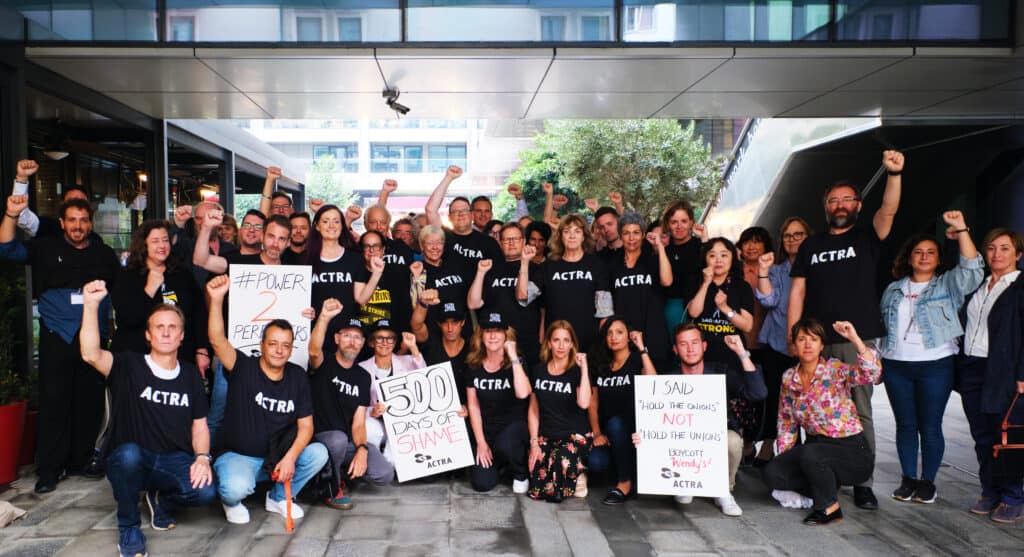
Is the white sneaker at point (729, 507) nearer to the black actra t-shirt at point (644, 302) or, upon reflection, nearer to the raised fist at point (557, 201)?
the black actra t-shirt at point (644, 302)

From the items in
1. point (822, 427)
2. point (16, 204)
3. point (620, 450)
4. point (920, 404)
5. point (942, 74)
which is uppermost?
point (942, 74)

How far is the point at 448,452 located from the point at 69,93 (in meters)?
4.81

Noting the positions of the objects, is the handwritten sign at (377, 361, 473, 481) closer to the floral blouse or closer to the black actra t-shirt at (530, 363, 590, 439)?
the black actra t-shirt at (530, 363, 590, 439)

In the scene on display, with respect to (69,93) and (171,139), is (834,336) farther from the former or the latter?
(171,139)

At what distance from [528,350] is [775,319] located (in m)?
1.87

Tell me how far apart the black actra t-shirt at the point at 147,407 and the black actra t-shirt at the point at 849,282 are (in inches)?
164

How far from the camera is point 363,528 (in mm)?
4379

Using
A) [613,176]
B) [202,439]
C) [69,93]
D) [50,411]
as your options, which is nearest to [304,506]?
[202,439]

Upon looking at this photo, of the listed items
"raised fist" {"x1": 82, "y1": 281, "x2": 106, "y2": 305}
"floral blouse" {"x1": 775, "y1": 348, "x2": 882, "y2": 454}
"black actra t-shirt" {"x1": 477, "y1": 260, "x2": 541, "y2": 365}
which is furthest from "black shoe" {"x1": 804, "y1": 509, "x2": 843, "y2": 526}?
"raised fist" {"x1": 82, "y1": 281, "x2": 106, "y2": 305}

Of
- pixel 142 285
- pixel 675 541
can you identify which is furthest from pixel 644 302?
pixel 142 285

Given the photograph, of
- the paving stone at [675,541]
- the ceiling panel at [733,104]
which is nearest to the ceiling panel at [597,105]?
the ceiling panel at [733,104]

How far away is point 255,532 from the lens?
14.0ft

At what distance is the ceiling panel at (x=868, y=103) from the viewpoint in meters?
7.63

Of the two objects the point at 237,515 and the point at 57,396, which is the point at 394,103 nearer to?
the point at 57,396
